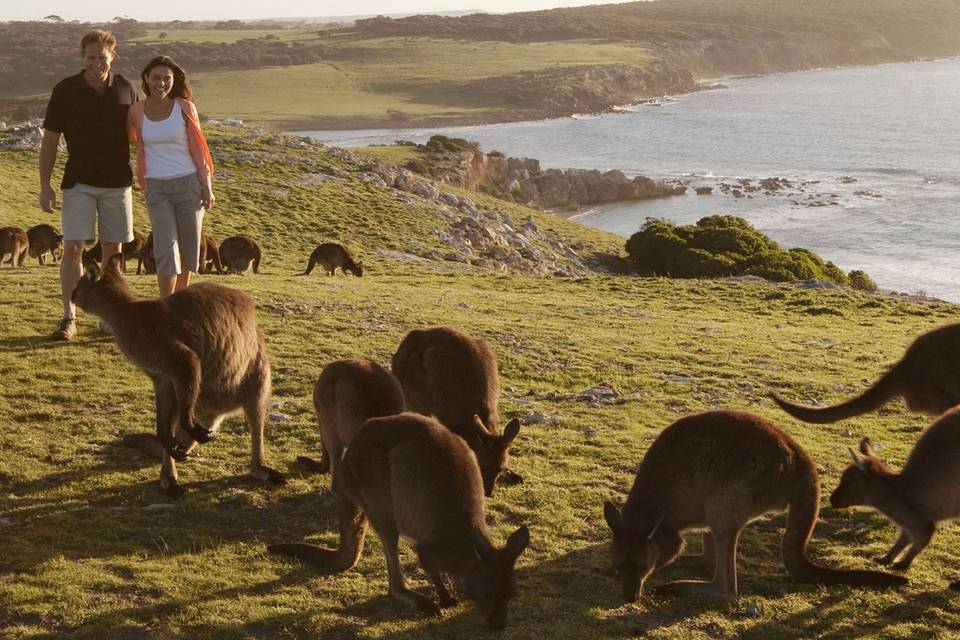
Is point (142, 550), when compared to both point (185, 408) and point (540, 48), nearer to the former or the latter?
point (185, 408)

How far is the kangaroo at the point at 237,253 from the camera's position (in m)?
23.1

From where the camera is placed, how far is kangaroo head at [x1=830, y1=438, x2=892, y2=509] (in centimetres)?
725

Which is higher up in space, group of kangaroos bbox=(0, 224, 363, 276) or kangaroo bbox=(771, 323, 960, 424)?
kangaroo bbox=(771, 323, 960, 424)

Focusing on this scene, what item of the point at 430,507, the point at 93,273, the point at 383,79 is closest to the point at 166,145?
the point at 93,273

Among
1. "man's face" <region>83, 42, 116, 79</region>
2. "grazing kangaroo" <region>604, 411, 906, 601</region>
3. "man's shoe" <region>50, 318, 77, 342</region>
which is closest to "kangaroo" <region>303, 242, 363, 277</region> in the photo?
"man's shoe" <region>50, 318, 77, 342</region>

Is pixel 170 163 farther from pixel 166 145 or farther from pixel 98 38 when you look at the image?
pixel 98 38

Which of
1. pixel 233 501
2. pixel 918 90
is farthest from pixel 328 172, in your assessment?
pixel 918 90

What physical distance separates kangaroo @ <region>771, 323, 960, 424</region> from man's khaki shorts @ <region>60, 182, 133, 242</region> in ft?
23.7

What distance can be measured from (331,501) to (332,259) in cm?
1735

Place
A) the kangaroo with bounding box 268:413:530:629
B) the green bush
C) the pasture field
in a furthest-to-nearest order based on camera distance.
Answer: the pasture field < the green bush < the kangaroo with bounding box 268:413:530:629

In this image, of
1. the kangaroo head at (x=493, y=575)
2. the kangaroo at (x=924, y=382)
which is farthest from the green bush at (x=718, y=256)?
the kangaroo head at (x=493, y=575)

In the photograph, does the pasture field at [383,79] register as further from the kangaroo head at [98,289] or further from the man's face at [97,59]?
the kangaroo head at [98,289]

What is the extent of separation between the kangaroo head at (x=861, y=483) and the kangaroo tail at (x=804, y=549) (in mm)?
536

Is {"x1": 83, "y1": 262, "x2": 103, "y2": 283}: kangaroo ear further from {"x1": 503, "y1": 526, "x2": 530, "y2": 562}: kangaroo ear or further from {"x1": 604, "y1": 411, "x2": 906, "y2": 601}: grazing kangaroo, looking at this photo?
{"x1": 604, "y1": 411, "x2": 906, "y2": 601}: grazing kangaroo
